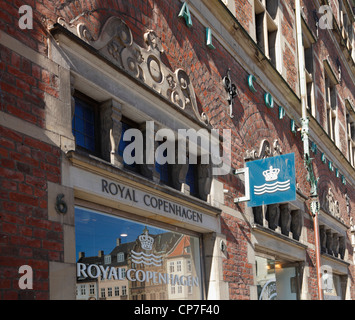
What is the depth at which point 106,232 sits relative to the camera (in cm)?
855

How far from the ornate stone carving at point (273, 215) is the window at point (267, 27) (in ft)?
13.1

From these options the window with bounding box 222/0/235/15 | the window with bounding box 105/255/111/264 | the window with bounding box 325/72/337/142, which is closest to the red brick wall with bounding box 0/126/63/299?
the window with bounding box 105/255/111/264

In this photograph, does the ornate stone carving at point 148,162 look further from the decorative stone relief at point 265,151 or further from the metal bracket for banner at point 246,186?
the decorative stone relief at point 265,151

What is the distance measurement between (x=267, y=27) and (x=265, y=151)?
4.10 meters

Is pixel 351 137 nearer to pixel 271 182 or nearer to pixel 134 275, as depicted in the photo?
pixel 271 182

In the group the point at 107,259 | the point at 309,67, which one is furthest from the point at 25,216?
the point at 309,67

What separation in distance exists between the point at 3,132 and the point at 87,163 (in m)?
1.42

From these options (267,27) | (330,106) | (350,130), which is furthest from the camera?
(350,130)

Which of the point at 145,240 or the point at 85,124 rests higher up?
the point at 85,124

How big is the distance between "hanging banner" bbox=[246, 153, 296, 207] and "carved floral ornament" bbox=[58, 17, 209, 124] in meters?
1.52

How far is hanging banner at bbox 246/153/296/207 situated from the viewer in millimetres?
11766

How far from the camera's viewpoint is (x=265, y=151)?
591 inches

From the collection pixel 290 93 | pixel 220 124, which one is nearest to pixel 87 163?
pixel 220 124

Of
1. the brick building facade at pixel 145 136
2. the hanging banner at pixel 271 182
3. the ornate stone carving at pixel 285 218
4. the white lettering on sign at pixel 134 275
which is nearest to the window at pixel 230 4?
the brick building facade at pixel 145 136
